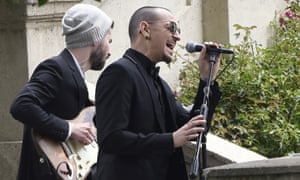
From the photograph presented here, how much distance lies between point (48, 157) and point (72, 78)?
520 mm

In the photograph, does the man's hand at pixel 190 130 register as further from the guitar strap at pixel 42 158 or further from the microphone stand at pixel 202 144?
the guitar strap at pixel 42 158

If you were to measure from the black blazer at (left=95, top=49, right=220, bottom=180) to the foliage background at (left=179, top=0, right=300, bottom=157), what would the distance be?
2.71 metres

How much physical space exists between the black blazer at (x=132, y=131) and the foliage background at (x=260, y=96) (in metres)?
2.71

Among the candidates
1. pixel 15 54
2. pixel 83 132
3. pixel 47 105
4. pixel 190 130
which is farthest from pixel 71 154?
pixel 15 54

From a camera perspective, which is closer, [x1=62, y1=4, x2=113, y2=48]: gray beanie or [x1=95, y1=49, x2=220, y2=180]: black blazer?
[x1=95, y1=49, x2=220, y2=180]: black blazer

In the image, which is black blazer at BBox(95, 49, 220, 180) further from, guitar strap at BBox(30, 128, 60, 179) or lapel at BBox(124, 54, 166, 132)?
guitar strap at BBox(30, 128, 60, 179)

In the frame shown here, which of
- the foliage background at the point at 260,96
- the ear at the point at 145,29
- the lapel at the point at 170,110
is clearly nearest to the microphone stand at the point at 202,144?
the lapel at the point at 170,110

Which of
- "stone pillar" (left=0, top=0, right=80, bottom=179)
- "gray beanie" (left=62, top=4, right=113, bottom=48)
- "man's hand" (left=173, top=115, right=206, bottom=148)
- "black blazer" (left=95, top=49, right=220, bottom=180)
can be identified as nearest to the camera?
"man's hand" (left=173, top=115, right=206, bottom=148)

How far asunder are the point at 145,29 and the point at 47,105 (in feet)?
3.07

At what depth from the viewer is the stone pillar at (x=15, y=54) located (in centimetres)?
942

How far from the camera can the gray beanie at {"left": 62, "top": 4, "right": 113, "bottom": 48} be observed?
771 centimetres

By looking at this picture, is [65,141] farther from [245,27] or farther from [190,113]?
[245,27]

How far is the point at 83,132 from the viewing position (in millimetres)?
7441

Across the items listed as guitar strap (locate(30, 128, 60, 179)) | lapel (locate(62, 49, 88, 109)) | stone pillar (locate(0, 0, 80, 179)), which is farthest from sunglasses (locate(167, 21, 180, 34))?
stone pillar (locate(0, 0, 80, 179))
